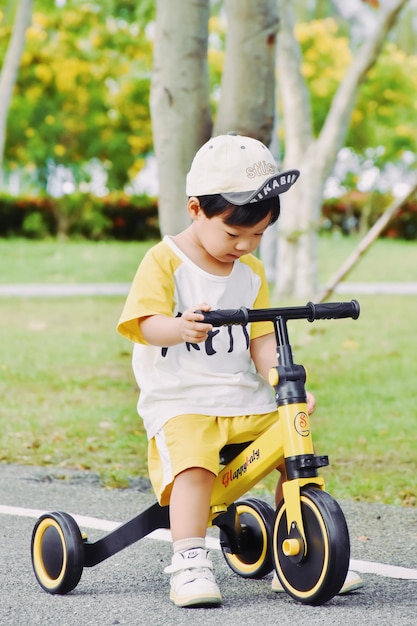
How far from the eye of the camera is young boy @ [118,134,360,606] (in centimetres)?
317

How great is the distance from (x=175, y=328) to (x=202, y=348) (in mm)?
226

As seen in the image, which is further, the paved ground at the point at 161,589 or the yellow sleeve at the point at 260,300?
the yellow sleeve at the point at 260,300

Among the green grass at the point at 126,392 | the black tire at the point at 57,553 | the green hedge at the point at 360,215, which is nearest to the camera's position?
the black tire at the point at 57,553

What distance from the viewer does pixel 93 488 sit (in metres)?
4.98

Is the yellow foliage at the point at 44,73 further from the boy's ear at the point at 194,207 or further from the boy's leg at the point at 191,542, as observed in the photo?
the boy's leg at the point at 191,542

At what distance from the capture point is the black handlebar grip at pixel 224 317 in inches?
115

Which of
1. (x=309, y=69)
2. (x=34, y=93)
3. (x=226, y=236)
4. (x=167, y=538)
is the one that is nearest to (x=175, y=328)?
(x=226, y=236)

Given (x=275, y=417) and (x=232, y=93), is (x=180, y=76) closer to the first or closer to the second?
(x=232, y=93)

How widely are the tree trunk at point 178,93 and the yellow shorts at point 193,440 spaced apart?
2.67 m

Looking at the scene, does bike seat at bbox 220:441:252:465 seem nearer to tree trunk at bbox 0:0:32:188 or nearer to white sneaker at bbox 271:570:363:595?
white sneaker at bbox 271:570:363:595

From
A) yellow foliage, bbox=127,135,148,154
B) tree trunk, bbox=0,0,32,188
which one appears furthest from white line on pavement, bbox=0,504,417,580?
yellow foliage, bbox=127,135,148,154

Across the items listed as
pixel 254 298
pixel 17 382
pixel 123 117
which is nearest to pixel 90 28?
pixel 123 117

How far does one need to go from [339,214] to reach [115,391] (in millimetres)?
19913

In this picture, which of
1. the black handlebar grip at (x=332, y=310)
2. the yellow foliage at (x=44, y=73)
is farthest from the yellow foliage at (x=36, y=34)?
the black handlebar grip at (x=332, y=310)
